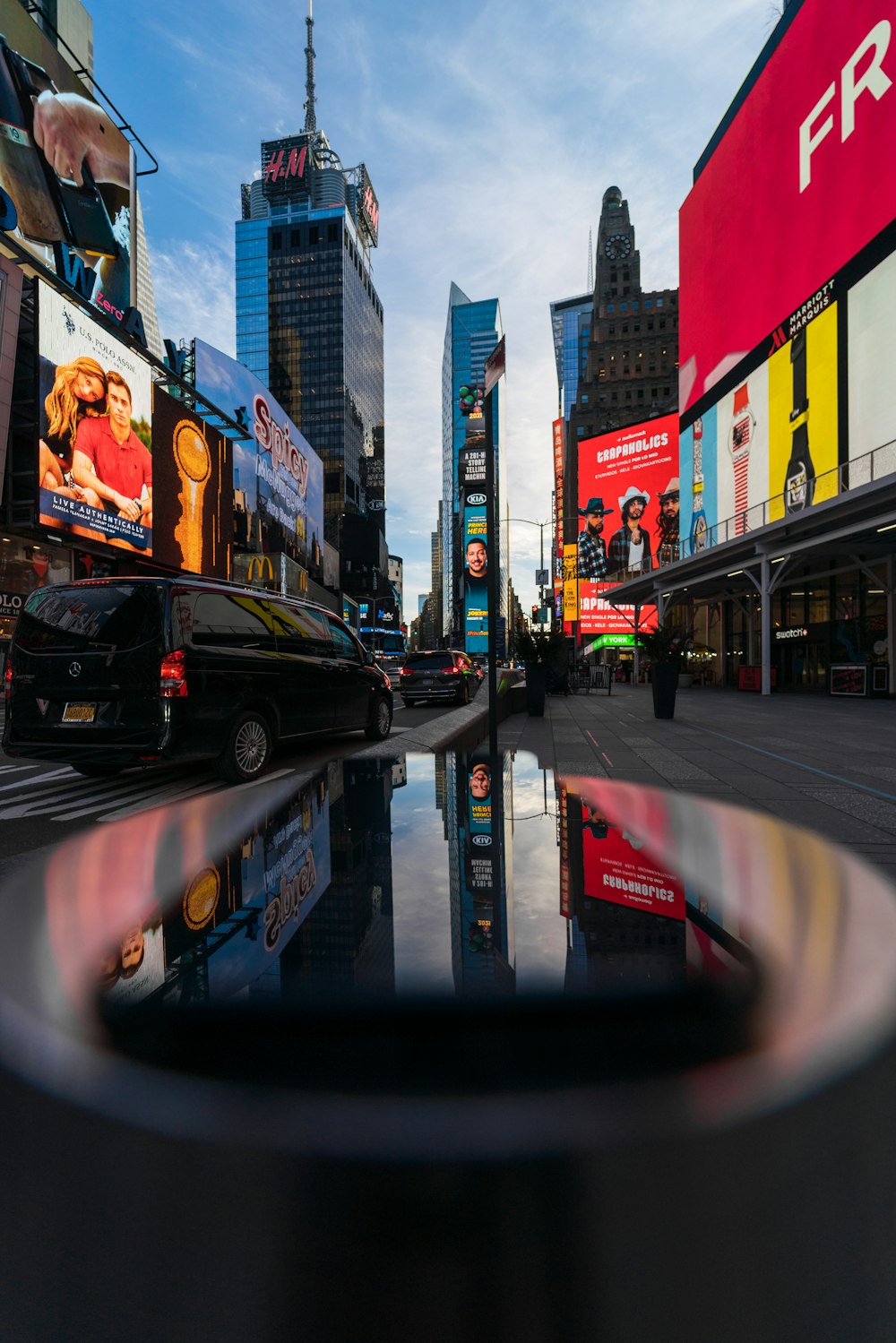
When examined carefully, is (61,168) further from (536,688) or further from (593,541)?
(593,541)

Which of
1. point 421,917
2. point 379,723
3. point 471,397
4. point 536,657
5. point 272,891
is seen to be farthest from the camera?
point 536,657

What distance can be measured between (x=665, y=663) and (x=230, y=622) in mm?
10499

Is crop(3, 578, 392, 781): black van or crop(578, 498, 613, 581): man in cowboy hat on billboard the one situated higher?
crop(578, 498, 613, 581): man in cowboy hat on billboard

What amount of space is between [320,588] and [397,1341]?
6970 cm

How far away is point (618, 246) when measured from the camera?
108m

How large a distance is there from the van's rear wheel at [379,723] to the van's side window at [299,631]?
163cm

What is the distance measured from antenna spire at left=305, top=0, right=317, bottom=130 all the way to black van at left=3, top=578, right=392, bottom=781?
198 metres

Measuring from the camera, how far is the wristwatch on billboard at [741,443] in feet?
103

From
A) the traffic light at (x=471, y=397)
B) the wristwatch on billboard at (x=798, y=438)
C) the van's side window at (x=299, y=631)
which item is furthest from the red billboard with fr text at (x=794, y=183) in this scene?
the van's side window at (x=299, y=631)

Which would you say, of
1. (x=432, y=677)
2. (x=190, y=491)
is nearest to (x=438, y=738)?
(x=432, y=677)

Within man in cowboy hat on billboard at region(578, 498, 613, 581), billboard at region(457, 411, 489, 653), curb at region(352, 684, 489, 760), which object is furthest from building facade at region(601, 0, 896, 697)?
billboard at region(457, 411, 489, 653)

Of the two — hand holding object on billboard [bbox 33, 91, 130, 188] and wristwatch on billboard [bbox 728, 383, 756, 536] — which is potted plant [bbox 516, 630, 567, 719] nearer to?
wristwatch on billboard [bbox 728, 383, 756, 536]

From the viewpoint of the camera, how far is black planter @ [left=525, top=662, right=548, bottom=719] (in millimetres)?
14719

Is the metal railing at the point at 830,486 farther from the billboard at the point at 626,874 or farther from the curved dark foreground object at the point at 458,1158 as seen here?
the curved dark foreground object at the point at 458,1158
